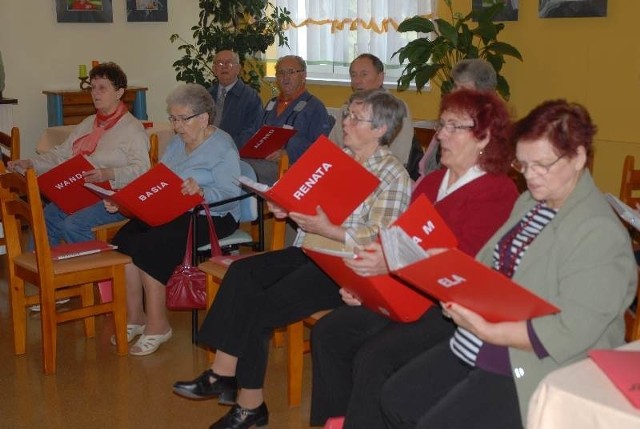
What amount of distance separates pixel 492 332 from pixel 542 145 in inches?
18.1

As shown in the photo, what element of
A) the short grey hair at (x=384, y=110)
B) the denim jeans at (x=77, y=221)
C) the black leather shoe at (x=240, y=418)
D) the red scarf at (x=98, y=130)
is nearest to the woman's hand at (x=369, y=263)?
the short grey hair at (x=384, y=110)

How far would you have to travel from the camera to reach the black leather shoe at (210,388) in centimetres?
314

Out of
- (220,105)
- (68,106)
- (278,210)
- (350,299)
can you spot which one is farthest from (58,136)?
(350,299)

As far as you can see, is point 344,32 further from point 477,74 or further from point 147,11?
point 477,74

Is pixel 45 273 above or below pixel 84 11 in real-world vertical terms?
below

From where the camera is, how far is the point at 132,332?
407 cm

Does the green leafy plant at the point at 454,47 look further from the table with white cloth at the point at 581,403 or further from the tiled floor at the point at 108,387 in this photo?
the table with white cloth at the point at 581,403

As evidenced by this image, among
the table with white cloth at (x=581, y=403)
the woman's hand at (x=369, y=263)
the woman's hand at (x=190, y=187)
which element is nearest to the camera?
the table with white cloth at (x=581, y=403)

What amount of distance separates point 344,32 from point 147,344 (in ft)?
12.9

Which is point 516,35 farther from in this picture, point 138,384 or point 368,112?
point 138,384

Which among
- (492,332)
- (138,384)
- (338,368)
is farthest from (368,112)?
(138,384)

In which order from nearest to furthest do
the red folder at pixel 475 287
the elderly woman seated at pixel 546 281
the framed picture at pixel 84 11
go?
the red folder at pixel 475 287
the elderly woman seated at pixel 546 281
the framed picture at pixel 84 11

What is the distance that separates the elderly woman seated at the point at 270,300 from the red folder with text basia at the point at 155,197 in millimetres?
699

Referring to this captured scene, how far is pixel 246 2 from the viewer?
23.7 ft
